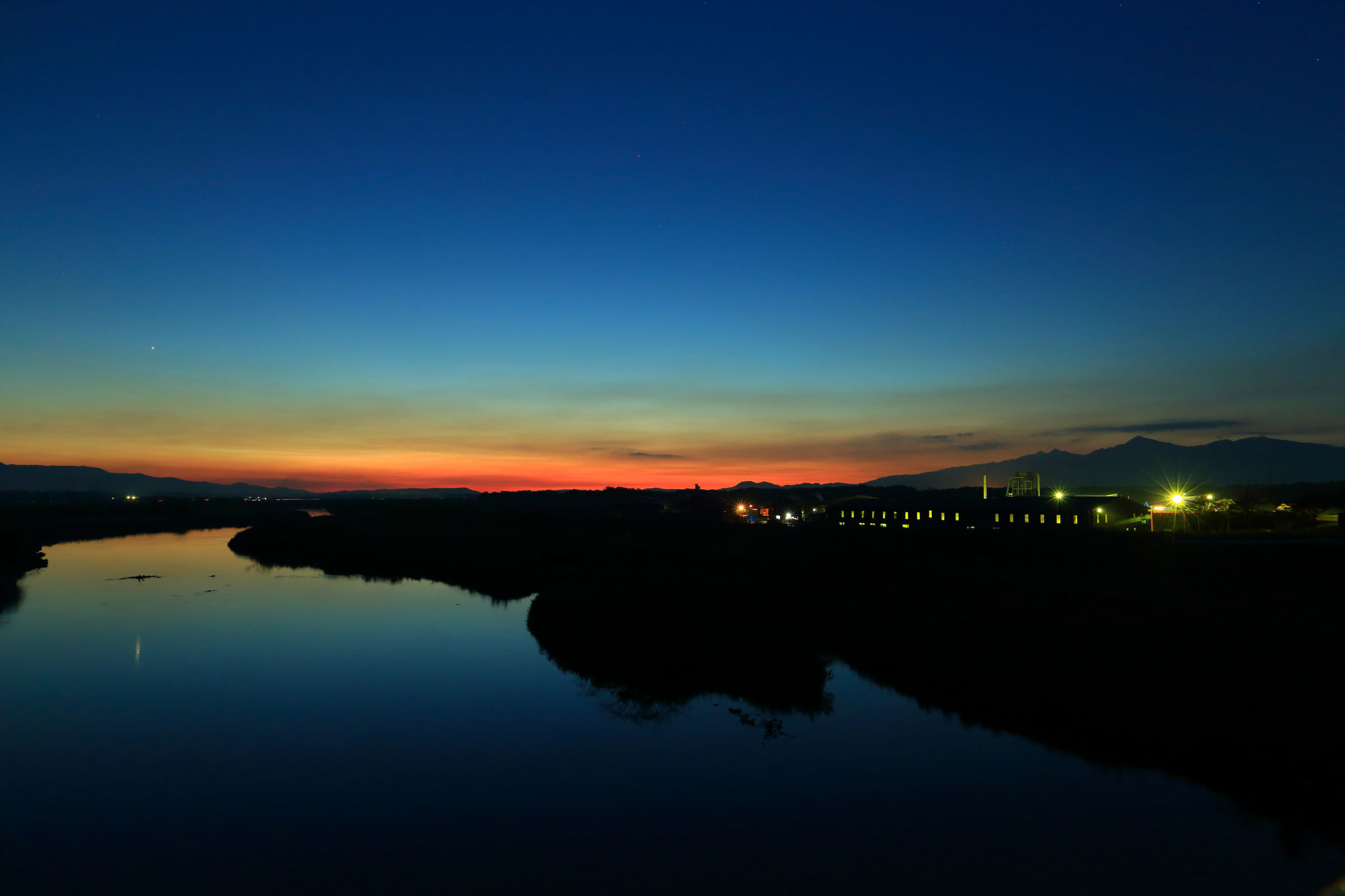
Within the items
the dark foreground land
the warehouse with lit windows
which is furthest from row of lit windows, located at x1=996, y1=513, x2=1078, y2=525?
the dark foreground land

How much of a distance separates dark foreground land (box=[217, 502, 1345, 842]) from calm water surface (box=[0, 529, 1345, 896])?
1.58 metres

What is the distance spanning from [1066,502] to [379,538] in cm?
7721

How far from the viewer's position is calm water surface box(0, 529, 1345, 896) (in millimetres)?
13547

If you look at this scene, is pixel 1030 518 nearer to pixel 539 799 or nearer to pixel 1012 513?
pixel 1012 513

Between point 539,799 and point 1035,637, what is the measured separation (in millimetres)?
20329

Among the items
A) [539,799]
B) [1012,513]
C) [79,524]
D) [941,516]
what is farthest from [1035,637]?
[79,524]

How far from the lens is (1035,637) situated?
87.6 feet

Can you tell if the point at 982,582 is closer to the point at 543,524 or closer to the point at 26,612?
the point at 26,612

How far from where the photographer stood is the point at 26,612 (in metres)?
41.5

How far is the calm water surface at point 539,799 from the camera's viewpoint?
13.5 metres

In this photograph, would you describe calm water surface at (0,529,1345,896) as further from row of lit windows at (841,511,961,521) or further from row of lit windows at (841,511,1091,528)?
row of lit windows at (841,511,961,521)

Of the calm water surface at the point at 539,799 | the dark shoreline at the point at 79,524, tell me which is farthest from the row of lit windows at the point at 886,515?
the dark shoreline at the point at 79,524

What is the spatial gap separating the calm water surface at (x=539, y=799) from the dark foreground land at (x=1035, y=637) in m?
1.58

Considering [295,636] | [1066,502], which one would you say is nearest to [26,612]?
[295,636]
